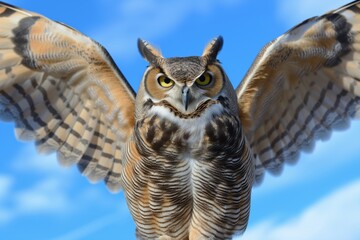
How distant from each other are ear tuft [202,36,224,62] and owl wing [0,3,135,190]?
2.45 ft

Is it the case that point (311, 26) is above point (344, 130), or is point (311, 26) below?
above

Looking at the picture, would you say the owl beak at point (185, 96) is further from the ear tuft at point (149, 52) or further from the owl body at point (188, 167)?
the ear tuft at point (149, 52)

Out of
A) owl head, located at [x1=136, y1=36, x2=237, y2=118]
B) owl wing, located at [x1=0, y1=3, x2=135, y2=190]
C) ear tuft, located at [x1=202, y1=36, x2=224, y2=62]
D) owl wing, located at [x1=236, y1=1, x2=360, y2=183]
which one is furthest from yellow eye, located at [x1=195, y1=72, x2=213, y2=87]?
owl wing, located at [x1=0, y1=3, x2=135, y2=190]

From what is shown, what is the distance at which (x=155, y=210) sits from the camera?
4.49 m

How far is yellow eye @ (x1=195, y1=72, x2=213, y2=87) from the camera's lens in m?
4.03

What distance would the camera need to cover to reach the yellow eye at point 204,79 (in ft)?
13.2

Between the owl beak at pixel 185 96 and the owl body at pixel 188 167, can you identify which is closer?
the owl beak at pixel 185 96

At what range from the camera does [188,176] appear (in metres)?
4.27

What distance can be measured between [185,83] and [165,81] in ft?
0.61

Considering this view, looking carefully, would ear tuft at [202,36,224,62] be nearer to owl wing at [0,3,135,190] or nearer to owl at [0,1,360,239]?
owl at [0,1,360,239]

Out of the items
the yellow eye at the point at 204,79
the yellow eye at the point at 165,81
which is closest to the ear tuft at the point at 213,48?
the yellow eye at the point at 204,79

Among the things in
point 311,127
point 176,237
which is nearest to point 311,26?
point 311,127

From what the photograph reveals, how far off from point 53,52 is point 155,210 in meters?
1.29

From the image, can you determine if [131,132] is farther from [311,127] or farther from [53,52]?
[311,127]
